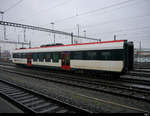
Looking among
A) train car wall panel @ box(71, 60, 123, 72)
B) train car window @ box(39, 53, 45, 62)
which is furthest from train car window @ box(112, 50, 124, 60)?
train car window @ box(39, 53, 45, 62)

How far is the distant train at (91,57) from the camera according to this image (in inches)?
366

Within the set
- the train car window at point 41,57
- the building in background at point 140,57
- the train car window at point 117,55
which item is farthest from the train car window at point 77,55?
the building in background at point 140,57

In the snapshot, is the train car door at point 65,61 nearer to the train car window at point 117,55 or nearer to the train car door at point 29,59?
the train car window at point 117,55

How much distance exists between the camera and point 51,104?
5.20 metres

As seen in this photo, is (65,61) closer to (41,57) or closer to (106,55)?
(41,57)

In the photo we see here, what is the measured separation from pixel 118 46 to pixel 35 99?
7.17 m

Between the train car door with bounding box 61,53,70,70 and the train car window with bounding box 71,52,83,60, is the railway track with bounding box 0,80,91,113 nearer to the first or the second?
the train car window with bounding box 71,52,83,60

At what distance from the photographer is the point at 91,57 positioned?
10.9m

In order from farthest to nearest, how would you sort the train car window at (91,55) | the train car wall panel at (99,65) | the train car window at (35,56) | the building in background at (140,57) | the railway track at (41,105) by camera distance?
the building in background at (140,57), the train car window at (35,56), the train car window at (91,55), the train car wall panel at (99,65), the railway track at (41,105)

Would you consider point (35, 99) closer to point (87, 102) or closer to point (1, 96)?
point (1, 96)

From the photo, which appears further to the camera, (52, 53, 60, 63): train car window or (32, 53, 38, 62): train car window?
(32, 53, 38, 62): train car window

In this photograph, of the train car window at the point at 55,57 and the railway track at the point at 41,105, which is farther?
the train car window at the point at 55,57

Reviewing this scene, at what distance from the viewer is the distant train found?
930 centimetres

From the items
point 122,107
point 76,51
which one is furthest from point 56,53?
point 122,107
